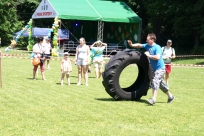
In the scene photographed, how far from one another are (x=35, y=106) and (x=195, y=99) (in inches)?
178

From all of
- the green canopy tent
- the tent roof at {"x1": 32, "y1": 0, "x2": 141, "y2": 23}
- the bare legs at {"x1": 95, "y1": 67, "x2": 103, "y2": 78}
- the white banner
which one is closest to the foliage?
the green canopy tent

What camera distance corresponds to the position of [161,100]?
11.4 m

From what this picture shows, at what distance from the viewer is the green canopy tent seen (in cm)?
3306

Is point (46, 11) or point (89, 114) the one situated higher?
point (46, 11)

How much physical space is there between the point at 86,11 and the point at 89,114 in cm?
2611

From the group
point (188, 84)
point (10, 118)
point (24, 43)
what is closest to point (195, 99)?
point (188, 84)

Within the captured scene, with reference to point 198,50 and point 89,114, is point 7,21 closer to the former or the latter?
point 198,50

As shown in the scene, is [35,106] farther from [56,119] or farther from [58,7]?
[58,7]

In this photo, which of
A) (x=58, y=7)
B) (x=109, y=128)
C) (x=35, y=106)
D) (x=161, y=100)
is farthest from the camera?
(x=58, y=7)

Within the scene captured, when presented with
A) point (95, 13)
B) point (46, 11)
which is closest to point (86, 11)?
point (95, 13)

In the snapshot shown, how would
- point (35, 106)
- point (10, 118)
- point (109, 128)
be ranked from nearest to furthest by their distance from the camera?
1. point (109, 128)
2. point (10, 118)
3. point (35, 106)

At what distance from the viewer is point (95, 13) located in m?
34.5

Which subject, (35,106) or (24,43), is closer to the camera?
(35,106)

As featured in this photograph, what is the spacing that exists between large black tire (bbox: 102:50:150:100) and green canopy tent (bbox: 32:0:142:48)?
21452mm
